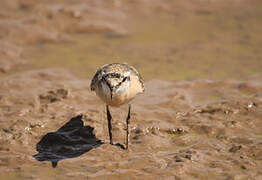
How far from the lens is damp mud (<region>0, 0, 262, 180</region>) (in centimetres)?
518

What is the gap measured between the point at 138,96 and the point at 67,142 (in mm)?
2234

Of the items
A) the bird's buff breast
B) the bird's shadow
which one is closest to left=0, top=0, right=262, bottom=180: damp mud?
the bird's shadow

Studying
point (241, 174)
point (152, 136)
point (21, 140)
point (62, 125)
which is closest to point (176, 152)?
point (152, 136)

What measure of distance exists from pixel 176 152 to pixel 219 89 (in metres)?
2.76

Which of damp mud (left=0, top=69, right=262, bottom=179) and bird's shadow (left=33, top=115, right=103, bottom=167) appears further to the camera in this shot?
bird's shadow (left=33, top=115, right=103, bottom=167)

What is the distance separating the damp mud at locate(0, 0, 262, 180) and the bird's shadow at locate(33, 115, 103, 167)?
0.02 metres

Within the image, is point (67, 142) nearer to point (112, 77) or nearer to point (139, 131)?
point (139, 131)

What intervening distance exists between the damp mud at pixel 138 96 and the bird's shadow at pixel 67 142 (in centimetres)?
2

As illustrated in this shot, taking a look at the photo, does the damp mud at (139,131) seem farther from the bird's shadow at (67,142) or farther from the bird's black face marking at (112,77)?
the bird's black face marking at (112,77)

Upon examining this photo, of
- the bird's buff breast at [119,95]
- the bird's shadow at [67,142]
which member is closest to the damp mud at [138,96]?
the bird's shadow at [67,142]

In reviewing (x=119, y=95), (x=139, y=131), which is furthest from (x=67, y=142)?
(x=119, y=95)

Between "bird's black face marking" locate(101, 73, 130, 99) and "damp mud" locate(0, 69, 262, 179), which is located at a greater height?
"bird's black face marking" locate(101, 73, 130, 99)

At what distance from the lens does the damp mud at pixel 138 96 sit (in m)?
5.18

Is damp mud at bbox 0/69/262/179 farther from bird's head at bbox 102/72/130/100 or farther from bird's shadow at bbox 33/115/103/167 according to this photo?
bird's head at bbox 102/72/130/100
